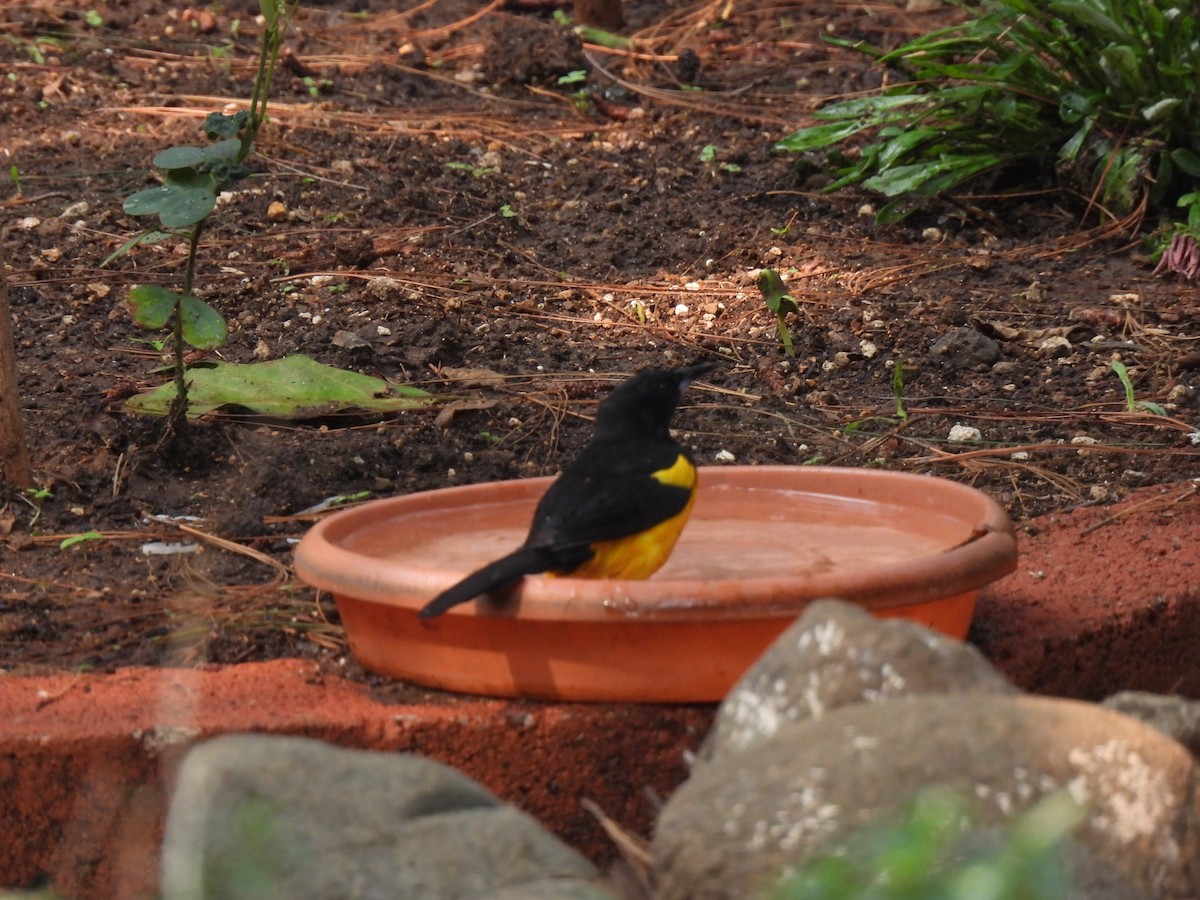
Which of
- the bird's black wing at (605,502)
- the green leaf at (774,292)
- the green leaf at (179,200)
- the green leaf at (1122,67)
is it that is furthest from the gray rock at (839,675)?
the green leaf at (1122,67)

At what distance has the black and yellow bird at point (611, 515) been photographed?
295 centimetres

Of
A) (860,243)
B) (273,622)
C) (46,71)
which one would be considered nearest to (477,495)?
(273,622)

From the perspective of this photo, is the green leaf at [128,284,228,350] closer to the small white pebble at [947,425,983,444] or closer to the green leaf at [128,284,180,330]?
the green leaf at [128,284,180,330]

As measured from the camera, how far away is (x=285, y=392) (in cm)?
471

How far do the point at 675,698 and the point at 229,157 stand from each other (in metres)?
2.08

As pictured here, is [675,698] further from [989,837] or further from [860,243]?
[860,243]

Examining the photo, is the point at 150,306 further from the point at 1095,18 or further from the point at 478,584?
the point at 1095,18

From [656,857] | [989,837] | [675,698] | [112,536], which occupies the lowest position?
[112,536]

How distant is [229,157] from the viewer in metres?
4.04

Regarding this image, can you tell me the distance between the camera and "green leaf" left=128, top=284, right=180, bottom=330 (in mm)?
4035

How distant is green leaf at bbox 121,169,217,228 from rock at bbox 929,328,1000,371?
2.70 m

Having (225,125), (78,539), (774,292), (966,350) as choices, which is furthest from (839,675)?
(966,350)

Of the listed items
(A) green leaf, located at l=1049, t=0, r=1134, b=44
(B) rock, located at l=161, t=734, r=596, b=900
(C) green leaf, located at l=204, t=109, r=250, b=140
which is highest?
(A) green leaf, located at l=1049, t=0, r=1134, b=44

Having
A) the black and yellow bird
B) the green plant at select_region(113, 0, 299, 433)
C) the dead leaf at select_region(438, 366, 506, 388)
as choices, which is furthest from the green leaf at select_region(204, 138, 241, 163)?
the black and yellow bird
